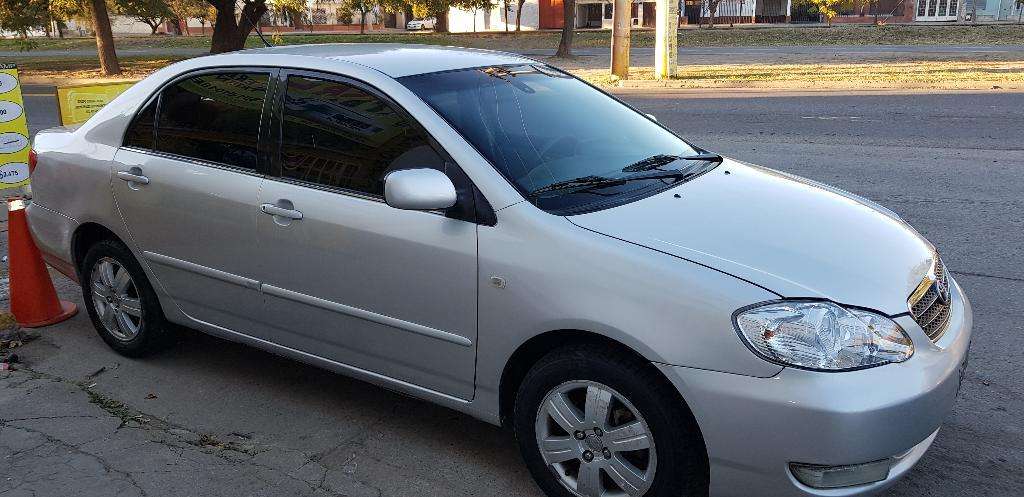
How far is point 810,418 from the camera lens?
268cm

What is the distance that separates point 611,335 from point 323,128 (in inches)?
66.7

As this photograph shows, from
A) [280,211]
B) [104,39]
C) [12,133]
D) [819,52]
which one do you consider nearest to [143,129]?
[280,211]

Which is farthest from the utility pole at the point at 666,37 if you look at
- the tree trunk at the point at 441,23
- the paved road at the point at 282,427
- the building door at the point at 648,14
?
the building door at the point at 648,14

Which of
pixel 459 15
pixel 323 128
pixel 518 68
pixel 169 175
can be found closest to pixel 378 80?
pixel 323 128

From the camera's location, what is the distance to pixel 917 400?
2803 mm

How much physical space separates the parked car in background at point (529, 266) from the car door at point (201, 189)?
13 millimetres

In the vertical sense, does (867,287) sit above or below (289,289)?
above

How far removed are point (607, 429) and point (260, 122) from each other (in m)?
2.17

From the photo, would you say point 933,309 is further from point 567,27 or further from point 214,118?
point 567,27

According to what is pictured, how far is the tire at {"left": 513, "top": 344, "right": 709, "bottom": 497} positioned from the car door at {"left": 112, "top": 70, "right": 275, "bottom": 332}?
1.58 metres

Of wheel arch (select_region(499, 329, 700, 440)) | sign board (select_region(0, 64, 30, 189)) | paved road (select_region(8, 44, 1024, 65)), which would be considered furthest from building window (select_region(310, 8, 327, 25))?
wheel arch (select_region(499, 329, 700, 440))

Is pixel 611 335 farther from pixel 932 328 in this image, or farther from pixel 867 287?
pixel 932 328

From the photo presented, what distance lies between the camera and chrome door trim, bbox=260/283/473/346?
3441 mm

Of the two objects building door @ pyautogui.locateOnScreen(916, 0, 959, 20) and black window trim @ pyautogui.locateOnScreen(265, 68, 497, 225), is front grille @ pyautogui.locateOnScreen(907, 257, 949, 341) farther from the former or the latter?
building door @ pyautogui.locateOnScreen(916, 0, 959, 20)
